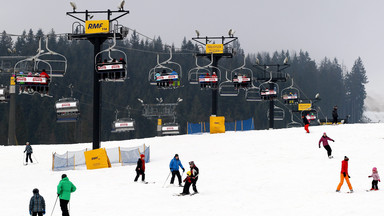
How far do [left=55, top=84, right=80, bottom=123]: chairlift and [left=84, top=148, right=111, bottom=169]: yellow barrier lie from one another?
8.14 m

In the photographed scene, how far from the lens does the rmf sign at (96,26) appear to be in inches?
1314

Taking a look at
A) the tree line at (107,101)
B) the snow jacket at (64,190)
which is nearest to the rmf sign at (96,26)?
the snow jacket at (64,190)

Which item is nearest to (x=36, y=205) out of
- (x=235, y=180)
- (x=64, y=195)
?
(x=64, y=195)

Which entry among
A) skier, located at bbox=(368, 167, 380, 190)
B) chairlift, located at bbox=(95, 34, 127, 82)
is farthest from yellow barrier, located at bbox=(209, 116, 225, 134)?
skier, located at bbox=(368, 167, 380, 190)

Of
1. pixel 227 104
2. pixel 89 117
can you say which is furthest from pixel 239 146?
pixel 227 104

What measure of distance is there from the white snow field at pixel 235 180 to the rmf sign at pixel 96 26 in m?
8.74

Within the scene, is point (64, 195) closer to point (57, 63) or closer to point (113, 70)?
point (113, 70)

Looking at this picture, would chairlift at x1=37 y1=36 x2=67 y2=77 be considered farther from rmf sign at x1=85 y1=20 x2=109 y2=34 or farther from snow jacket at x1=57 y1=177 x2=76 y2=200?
snow jacket at x1=57 y1=177 x2=76 y2=200

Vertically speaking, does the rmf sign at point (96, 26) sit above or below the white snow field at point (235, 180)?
above

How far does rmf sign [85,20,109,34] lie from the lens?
1314 inches

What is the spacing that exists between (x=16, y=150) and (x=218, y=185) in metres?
22.8

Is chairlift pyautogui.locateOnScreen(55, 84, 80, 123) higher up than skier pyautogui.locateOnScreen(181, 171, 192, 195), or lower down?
higher up

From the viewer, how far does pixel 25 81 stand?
29.0 m

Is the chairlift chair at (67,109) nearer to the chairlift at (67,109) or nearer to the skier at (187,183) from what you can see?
the chairlift at (67,109)
